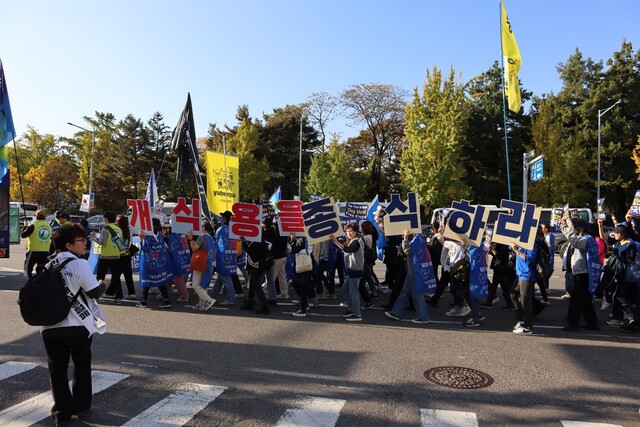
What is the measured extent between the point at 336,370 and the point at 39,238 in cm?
698

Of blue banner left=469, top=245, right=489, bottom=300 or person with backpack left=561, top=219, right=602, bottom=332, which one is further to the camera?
blue banner left=469, top=245, right=489, bottom=300

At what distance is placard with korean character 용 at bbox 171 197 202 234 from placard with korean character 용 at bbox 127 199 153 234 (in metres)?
0.46

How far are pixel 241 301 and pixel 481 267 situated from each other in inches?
183

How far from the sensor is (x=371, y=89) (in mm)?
43656

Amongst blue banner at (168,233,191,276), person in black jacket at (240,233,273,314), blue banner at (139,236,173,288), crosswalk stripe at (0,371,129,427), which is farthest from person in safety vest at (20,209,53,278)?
crosswalk stripe at (0,371,129,427)

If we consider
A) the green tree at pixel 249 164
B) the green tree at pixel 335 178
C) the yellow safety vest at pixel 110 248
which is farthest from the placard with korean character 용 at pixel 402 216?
the green tree at pixel 249 164

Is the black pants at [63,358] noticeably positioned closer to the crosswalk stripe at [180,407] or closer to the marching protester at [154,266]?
the crosswalk stripe at [180,407]

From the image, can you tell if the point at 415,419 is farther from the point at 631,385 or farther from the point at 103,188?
the point at 103,188

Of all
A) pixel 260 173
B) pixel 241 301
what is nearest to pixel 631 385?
pixel 241 301

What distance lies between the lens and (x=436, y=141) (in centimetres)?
3356

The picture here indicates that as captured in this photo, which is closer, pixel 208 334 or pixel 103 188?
pixel 208 334

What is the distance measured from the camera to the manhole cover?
4.97m

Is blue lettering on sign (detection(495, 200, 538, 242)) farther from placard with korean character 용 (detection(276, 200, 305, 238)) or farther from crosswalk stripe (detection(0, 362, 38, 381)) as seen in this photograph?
crosswalk stripe (detection(0, 362, 38, 381))

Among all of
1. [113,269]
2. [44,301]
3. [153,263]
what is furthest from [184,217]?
[44,301]
